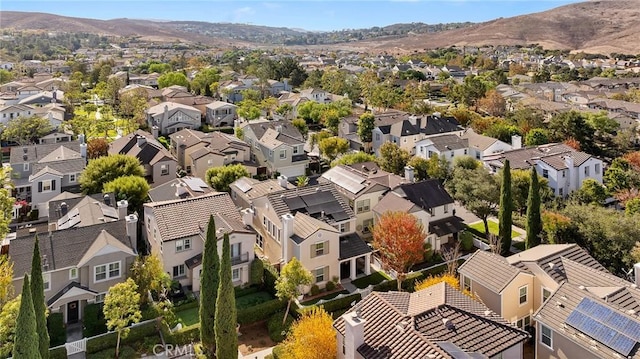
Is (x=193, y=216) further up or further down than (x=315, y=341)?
further up

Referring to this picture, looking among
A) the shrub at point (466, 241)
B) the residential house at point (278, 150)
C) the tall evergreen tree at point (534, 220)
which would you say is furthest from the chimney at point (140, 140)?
the tall evergreen tree at point (534, 220)

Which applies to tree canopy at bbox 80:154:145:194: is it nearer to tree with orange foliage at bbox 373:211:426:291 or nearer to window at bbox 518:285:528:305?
tree with orange foliage at bbox 373:211:426:291

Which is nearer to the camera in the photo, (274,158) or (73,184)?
(73,184)

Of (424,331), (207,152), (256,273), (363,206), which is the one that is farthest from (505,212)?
(207,152)

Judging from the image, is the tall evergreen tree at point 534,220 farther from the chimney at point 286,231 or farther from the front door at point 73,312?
the front door at point 73,312

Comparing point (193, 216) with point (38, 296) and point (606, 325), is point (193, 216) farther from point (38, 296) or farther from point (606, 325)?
point (606, 325)

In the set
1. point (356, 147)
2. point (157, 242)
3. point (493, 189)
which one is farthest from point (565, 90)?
point (157, 242)

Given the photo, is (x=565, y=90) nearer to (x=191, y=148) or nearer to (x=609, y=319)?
(x=191, y=148)
